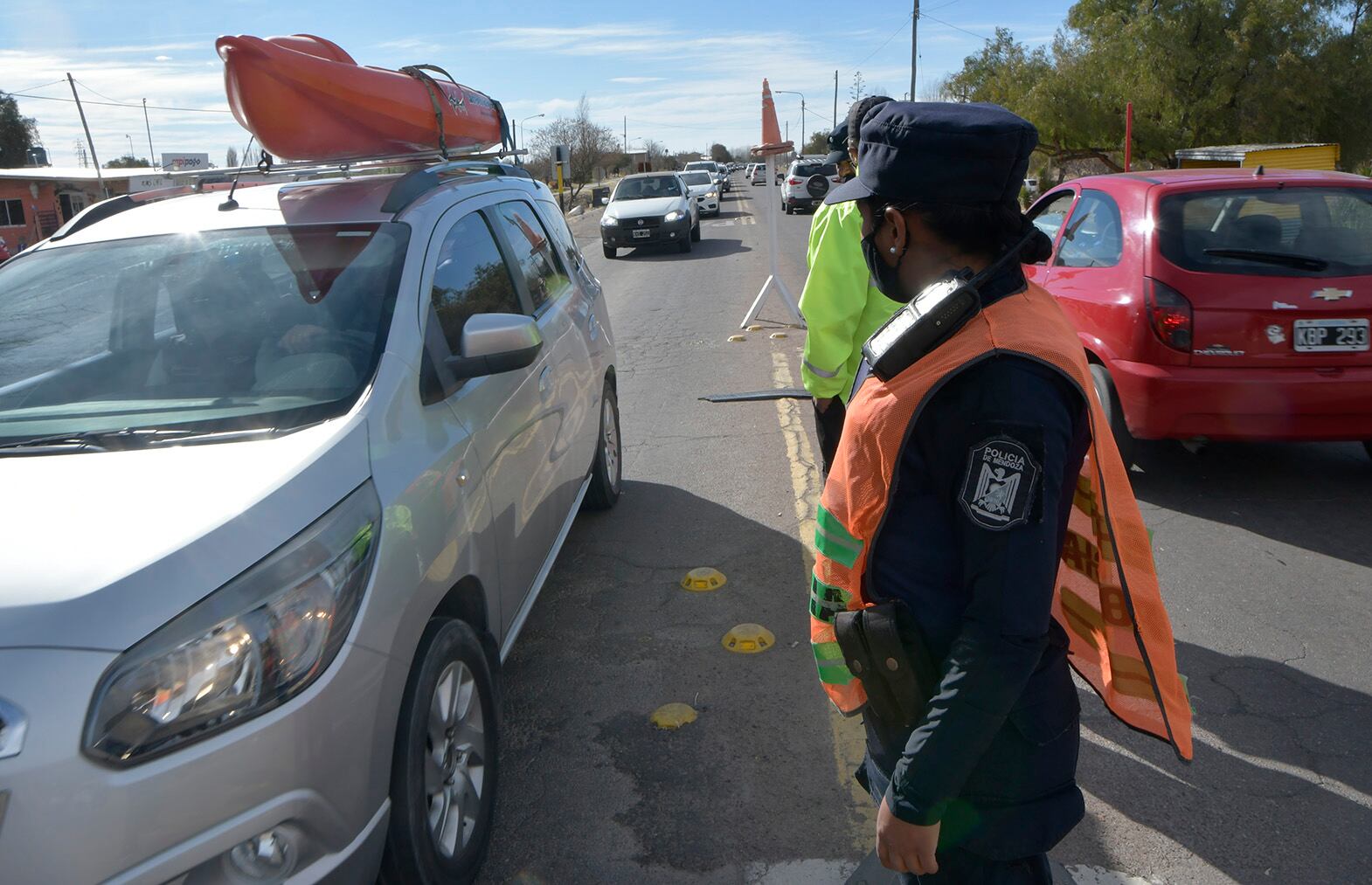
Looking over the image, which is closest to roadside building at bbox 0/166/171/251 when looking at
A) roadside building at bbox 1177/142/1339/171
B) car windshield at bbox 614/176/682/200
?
car windshield at bbox 614/176/682/200

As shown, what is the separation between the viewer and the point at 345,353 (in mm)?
2986

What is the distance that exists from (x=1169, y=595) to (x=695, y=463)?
3.02 meters

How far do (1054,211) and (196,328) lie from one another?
566 centimetres

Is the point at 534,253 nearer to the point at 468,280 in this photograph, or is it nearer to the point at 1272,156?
the point at 468,280

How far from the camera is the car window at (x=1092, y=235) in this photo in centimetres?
566

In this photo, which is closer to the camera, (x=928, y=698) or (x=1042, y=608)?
(x=1042, y=608)

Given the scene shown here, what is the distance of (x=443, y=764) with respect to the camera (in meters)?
2.71

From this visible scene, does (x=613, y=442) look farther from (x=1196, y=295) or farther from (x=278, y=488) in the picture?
(x=278, y=488)

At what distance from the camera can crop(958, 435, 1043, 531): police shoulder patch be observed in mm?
1510

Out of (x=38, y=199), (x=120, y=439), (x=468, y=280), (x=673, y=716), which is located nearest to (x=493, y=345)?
(x=468, y=280)

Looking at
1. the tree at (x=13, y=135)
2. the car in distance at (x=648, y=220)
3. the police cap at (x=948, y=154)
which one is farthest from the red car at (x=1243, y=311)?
the tree at (x=13, y=135)

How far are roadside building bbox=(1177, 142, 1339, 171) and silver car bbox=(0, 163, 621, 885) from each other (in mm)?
9276

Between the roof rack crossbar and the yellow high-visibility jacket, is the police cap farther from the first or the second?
the roof rack crossbar

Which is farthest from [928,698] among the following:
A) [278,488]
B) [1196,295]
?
[1196,295]
